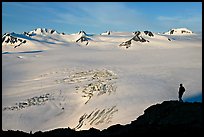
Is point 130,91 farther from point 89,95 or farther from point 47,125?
point 47,125

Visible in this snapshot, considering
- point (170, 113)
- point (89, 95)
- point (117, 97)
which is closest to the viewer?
point (170, 113)

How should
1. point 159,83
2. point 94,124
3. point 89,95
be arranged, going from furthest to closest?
1. point 159,83
2. point 89,95
3. point 94,124

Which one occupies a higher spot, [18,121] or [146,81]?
[146,81]

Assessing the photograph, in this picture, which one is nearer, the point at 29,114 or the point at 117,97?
the point at 29,114

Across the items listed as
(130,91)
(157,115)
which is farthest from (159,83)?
(157,115)

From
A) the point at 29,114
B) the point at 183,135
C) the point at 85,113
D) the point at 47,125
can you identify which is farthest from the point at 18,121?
the point at 183,135

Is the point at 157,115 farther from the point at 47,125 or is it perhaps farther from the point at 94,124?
the point at 47,125
